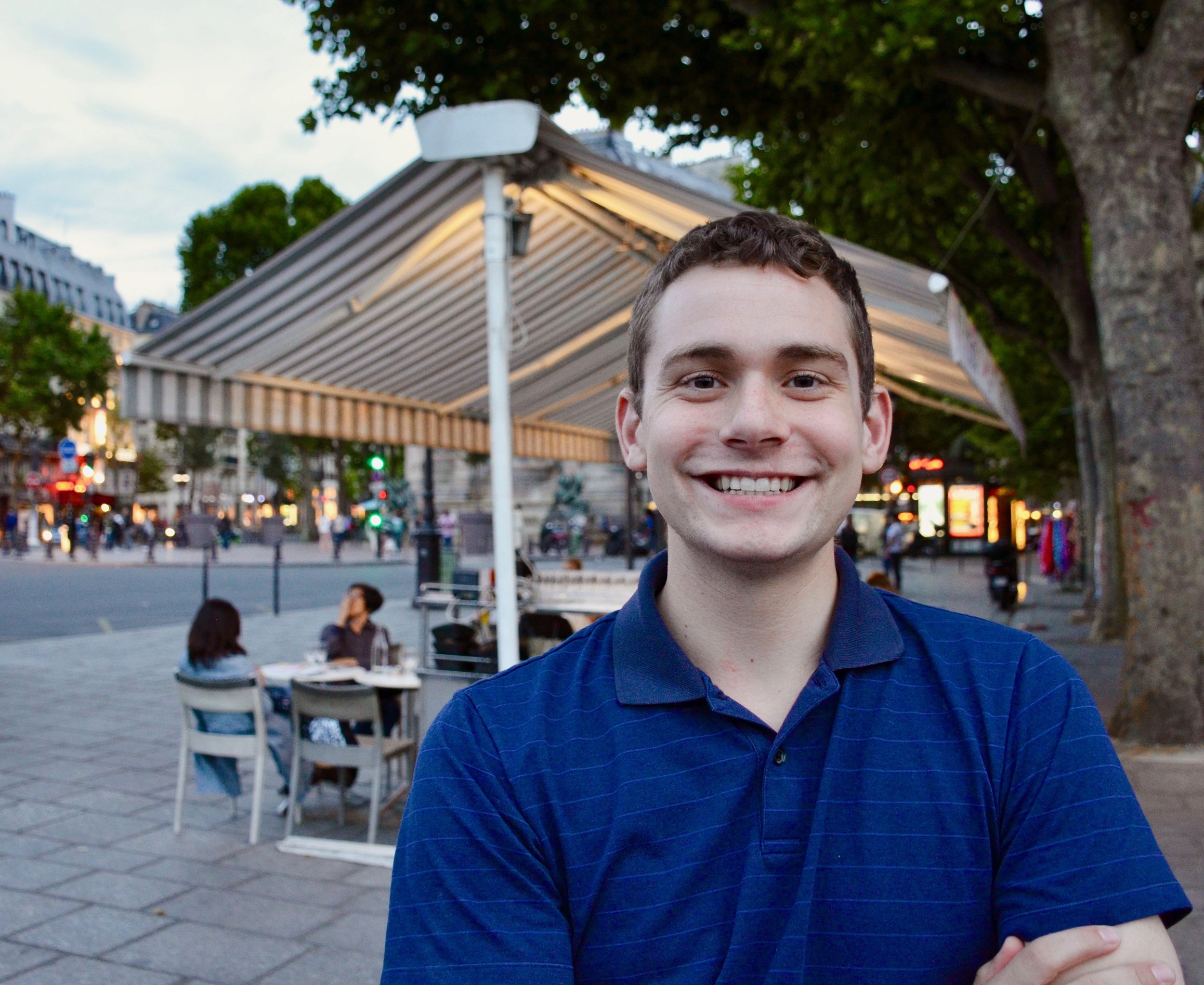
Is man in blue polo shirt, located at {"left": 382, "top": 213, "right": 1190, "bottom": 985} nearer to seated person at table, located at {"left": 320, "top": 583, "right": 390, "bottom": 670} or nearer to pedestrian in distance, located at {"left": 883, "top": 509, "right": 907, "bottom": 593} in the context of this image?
seated person at table, located at {"left": 320, "top": 583, "right": 390, "bottom": 670}

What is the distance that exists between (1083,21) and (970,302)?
12.3m

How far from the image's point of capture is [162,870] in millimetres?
5363

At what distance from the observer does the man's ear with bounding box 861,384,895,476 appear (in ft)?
5.38

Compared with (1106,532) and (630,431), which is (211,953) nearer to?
(630,431)

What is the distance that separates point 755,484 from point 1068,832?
1.80 ft

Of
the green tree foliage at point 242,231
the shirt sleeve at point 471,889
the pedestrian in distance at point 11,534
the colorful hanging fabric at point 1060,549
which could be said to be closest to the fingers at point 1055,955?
the shirt sleeve at point 471,889

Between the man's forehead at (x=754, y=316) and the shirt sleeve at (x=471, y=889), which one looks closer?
the shirt sleeve at (x=471, y=889)

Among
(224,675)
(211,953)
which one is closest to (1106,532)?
(224,675)

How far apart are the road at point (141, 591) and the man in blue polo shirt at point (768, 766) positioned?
15457 mm

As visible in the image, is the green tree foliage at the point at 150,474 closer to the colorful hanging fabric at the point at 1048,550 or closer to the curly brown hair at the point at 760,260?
the colorful hanging fabric at the point at 1048,550

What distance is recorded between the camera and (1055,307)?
18.6 meters

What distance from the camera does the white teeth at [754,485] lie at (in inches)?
56.1

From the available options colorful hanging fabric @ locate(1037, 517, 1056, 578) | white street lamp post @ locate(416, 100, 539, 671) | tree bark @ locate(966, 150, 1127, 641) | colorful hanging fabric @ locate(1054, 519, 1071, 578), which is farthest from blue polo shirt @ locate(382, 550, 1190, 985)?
colorful hanging fabric @ locate(1037, 517, 1056, 578)

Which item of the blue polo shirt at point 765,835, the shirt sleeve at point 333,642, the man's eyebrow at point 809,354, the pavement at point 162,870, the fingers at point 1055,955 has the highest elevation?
the man's eyebrow at point 809,354
